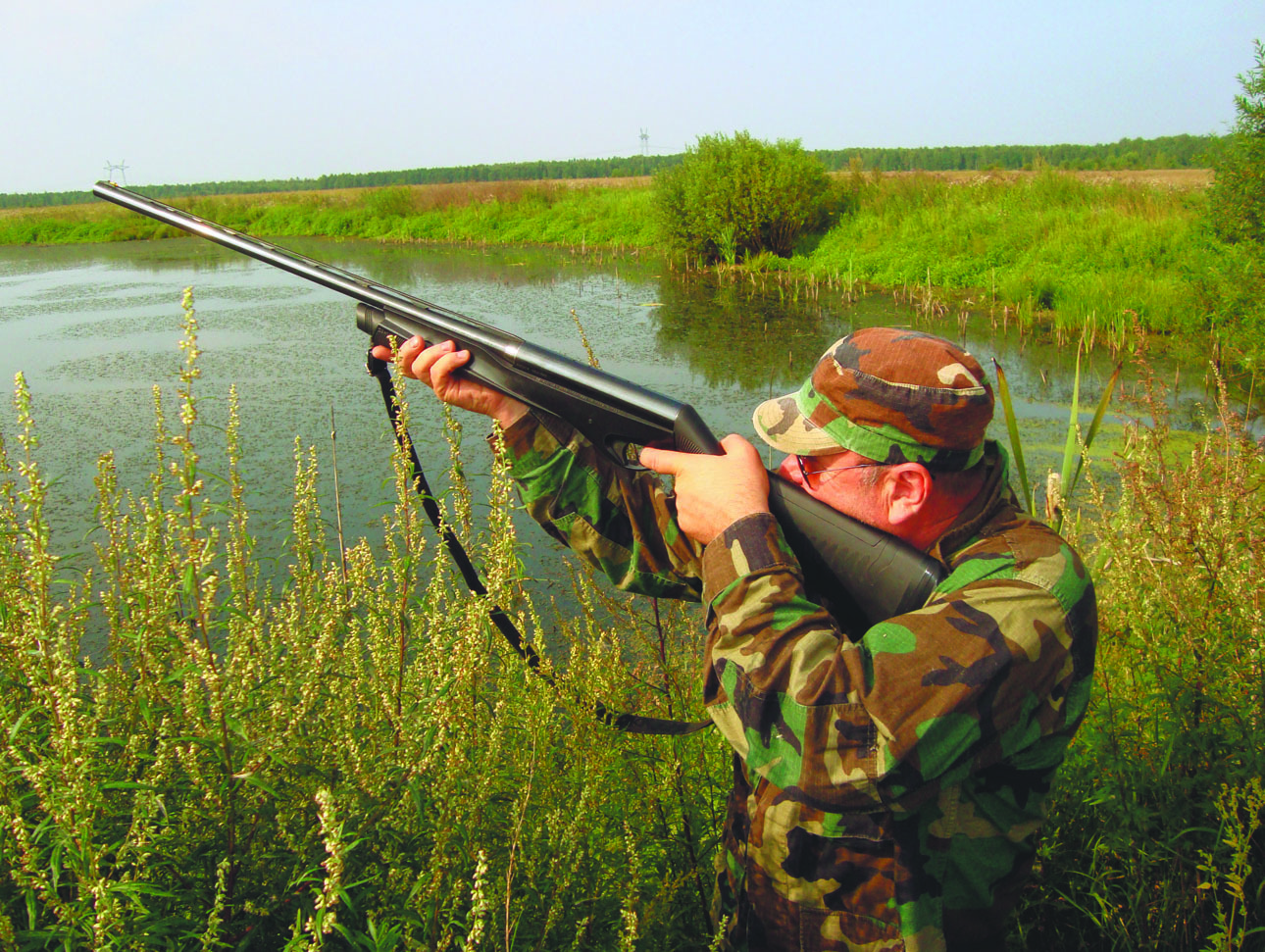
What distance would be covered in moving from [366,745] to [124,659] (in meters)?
1.14

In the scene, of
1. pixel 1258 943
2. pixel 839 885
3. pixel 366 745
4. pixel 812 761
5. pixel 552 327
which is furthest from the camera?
pixel 552 327

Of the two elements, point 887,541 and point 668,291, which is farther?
point 668,291

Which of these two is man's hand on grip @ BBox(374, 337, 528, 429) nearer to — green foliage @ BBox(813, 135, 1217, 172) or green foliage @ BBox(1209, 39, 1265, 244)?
green foliage @ BBox(1209, 39, 1265, 244)

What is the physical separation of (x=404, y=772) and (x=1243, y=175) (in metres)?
14.1

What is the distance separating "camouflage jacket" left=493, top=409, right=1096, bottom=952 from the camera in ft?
4.55

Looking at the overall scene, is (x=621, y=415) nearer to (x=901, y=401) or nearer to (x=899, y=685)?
(x=901, y=401)

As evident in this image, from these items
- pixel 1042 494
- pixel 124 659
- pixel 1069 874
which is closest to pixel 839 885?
pixel 1069 874

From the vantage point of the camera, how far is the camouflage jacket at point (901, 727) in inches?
54.6

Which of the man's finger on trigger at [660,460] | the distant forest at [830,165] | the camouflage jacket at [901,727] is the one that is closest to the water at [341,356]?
the man's finger on trigger at [660,460]

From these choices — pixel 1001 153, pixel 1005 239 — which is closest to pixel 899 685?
pixel 1005 239

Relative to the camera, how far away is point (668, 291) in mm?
18500

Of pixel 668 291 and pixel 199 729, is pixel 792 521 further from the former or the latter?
pixel 668 291

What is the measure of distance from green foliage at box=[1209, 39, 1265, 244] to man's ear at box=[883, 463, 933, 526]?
1277cm

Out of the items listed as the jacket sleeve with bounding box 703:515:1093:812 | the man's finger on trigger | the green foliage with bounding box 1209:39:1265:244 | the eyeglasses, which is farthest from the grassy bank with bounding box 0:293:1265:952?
the green foliage with bounding box 1209:39:1265:244
